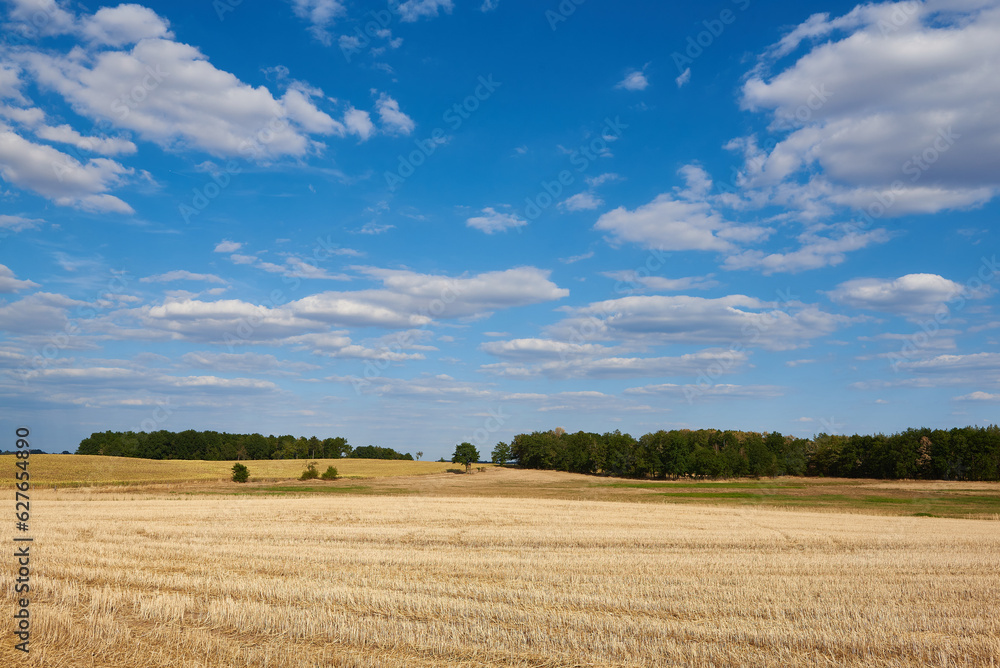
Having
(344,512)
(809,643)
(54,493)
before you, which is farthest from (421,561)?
(54,493)

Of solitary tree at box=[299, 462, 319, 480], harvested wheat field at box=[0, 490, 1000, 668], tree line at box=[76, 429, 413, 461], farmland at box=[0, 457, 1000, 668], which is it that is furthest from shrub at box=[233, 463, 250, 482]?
tree line at box=[76, 429, 413, 461]

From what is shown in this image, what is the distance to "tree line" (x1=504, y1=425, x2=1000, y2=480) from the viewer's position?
4695 inches

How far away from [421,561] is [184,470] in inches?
3719

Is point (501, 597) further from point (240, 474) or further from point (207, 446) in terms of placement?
point (207, 446)

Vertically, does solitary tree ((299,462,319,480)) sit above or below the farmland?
below

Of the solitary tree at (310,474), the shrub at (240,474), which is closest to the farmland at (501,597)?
the shrub at (240,474)

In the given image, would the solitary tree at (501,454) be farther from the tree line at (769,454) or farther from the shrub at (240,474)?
the shrub at (240,474)

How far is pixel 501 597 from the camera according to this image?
14.6 meters

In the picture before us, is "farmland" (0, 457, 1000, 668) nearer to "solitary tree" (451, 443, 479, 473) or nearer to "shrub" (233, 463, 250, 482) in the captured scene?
"shrub" (233, 463, 250, 482)

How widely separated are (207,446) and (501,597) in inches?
6914

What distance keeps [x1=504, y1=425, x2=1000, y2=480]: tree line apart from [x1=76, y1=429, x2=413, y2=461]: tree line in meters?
55.2

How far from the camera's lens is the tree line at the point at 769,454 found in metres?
119

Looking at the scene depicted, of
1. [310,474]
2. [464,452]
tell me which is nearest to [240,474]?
[310,474]

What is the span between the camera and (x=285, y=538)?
26.8m
